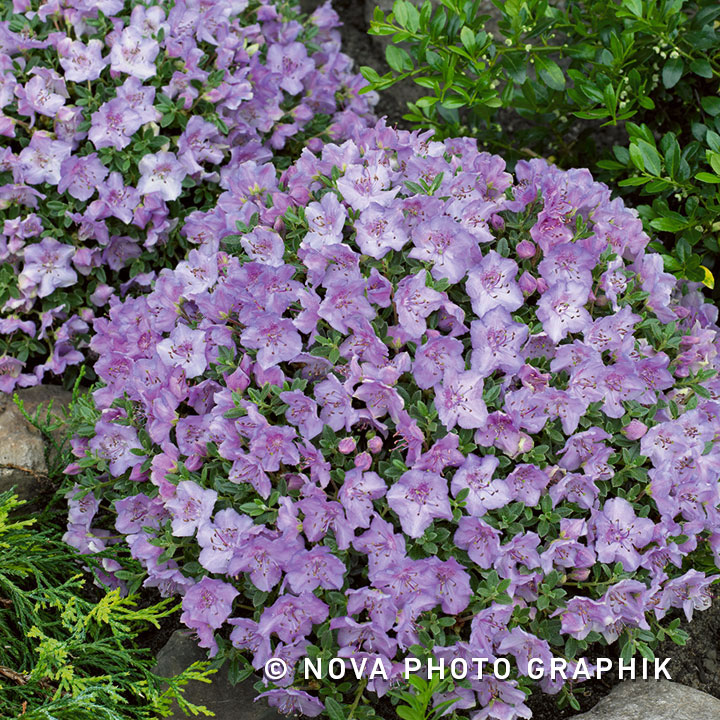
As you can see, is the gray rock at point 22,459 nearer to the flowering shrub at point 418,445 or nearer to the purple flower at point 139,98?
the flowering shrub at point 418,445

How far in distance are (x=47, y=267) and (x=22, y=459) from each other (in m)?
0.64

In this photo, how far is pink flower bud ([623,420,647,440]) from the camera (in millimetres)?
2068

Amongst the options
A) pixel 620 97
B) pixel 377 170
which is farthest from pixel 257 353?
pixel 620 97

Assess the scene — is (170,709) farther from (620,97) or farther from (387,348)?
(620,97)

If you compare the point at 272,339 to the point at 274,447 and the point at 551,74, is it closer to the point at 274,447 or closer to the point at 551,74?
the point at 274,447

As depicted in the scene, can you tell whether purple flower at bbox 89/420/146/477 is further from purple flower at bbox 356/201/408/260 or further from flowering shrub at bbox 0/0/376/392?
purple flower at bbox 356/201/408/260

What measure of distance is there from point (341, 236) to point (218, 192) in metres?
1.00

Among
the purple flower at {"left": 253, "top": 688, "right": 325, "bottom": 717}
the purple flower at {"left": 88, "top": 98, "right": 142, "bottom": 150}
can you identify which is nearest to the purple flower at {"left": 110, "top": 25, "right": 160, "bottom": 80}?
the purple flower at {"left": 88, "top": 98, "right": 142, "bottom": 150}

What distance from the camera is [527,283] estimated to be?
2.11 meters

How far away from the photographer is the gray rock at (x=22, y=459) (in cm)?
259

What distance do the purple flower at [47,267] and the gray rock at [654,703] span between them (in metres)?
2.03

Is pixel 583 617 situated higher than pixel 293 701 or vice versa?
pixel 583 617

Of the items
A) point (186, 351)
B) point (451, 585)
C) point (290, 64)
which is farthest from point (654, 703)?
point (290, 64)

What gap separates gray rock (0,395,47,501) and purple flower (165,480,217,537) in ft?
2.59
